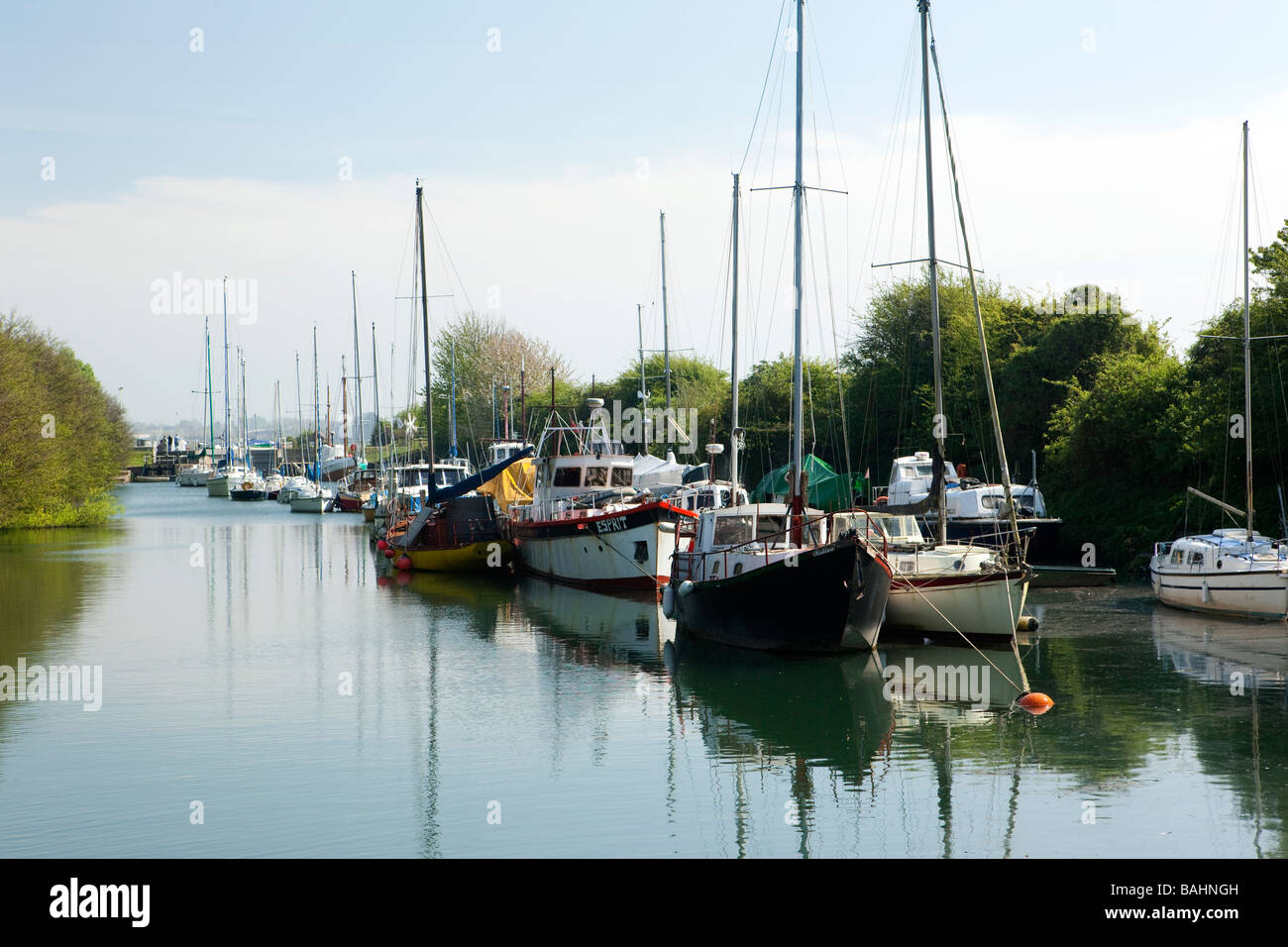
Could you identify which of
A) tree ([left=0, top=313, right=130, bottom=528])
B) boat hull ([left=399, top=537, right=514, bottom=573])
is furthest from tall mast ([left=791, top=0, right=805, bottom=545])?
tree ([left=0, top=313, right=130, bottom=528])

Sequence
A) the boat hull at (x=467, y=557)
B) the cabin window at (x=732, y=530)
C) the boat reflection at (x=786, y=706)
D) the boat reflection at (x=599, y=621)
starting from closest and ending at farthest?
the boat reflection at (x=786, y=706), the cabin window at (x=732, y=530), the boat reflection at (x=599, y=621), the boat hull at (x=467, y=557)

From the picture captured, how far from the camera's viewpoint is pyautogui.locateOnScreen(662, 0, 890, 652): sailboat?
2320cm

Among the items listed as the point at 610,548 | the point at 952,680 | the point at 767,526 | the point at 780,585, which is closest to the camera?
the point at 952,680

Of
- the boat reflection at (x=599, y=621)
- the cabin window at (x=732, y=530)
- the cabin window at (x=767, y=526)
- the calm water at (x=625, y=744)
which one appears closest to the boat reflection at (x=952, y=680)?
the calm water at (x=625, y=744)

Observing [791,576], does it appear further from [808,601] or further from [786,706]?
[786,706]

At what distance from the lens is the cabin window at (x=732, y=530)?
26719 millimetres

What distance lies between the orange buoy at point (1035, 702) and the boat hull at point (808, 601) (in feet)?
11.4

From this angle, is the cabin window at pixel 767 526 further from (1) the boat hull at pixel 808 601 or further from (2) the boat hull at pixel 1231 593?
(2) the boat hull at pixel 1231 593

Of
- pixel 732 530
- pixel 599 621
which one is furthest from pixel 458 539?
pixel 732 530

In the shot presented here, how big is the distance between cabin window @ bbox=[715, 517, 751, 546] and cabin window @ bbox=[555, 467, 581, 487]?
51.0 feet

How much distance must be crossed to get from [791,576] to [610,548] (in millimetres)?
14768

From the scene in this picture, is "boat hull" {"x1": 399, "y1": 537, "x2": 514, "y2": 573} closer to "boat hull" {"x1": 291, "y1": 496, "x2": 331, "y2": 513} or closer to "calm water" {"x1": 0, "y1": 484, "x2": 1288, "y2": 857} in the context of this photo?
"calm water" {"x1": 0, "y1": 484, "x2": 1288, "y2": 857}

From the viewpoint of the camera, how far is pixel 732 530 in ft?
88.3

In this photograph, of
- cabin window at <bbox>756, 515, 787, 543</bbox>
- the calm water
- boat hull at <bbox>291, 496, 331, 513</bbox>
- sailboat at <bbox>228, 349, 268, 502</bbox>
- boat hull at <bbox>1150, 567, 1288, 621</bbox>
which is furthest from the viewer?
sailboat at <bbox>228, 349, 268, 502</bbox>
